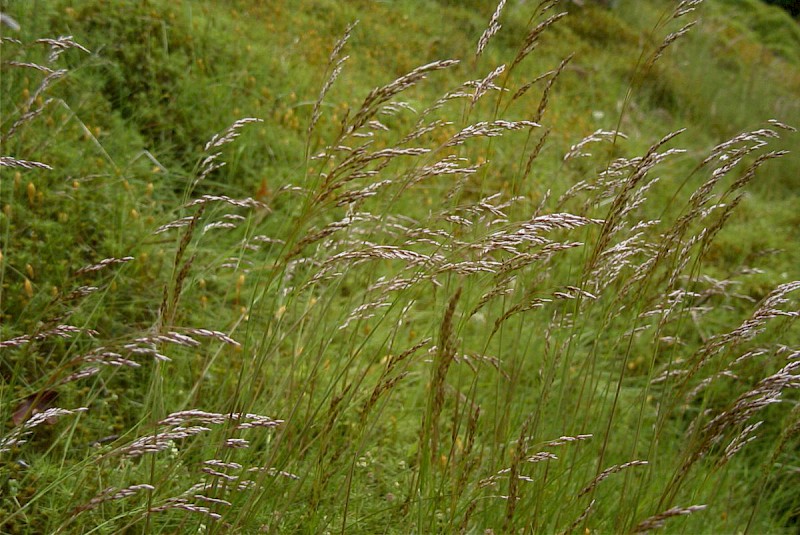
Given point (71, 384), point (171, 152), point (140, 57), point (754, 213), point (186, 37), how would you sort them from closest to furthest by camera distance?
point (71, 384), point (171, 152), point (140, 57), point (186, 37), point (754, 213)

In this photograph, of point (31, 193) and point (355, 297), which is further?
point (31, 193)

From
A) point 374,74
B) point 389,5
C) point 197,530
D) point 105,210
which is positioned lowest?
point 197,530

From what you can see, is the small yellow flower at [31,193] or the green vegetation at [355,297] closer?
the green vegetation at [355,297]

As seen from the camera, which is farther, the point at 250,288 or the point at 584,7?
the point at 584,7

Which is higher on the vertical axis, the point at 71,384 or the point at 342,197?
the point at 342,197

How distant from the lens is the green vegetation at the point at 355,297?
1497 mm

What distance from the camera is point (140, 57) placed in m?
3.87

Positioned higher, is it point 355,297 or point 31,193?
point 355,297

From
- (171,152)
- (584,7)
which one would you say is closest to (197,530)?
(171,152)

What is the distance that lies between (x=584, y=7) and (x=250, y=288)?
852 centimetres

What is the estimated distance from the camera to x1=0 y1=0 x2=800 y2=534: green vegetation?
1.50 metres

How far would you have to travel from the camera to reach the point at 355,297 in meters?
1.81

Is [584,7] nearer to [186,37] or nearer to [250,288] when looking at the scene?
[186,37]

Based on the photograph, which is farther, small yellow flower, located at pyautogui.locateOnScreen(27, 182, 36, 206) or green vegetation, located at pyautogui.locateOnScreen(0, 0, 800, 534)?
small yellow flower, located at pyautogui.locateOnScreen(27, 182, 36, 206)
